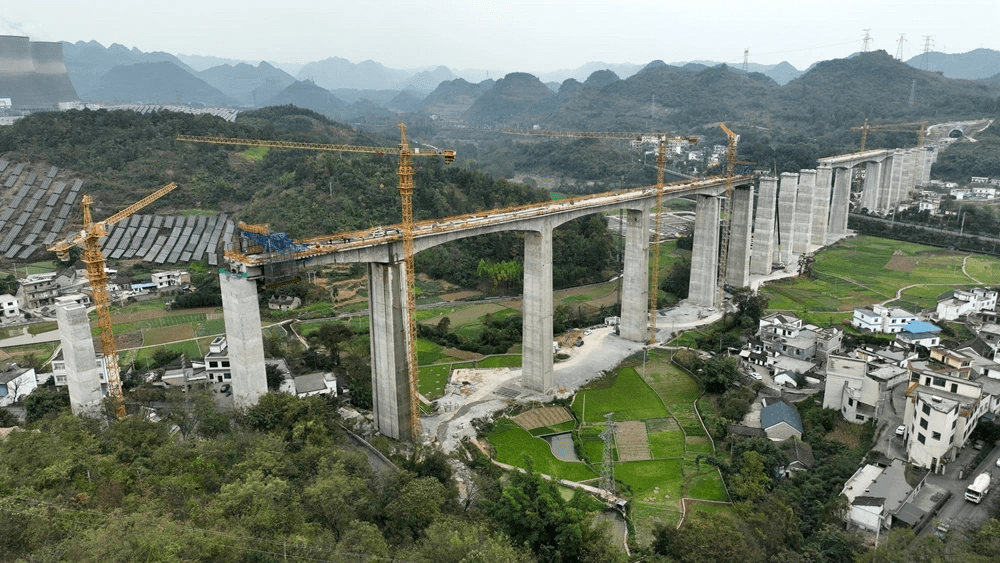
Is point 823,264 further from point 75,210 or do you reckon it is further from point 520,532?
point 75,210

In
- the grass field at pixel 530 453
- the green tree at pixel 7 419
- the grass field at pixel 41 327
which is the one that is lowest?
the grass field at pixel 530 453

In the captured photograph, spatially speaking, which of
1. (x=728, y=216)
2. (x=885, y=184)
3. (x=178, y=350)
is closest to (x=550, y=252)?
(x=728, y=216)

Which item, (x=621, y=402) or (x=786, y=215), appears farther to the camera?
(x=786, y=215)

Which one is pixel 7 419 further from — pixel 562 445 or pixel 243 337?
pixel 562 445

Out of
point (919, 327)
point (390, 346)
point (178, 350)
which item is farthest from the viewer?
point (178, 350)

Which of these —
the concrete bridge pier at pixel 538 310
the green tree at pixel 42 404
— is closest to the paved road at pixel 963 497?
the concrete bridge pier at pixel 538 310

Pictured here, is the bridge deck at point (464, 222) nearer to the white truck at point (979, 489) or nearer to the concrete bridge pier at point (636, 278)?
the concrete bridge pier at point (636, 278)

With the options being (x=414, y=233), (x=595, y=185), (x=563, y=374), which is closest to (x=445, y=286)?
(x=563, y=374)

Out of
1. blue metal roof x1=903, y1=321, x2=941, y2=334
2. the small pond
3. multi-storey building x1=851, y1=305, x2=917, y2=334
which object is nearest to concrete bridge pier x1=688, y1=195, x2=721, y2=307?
multi-storey building x1=851, y1=305, x2=917, y2=334
